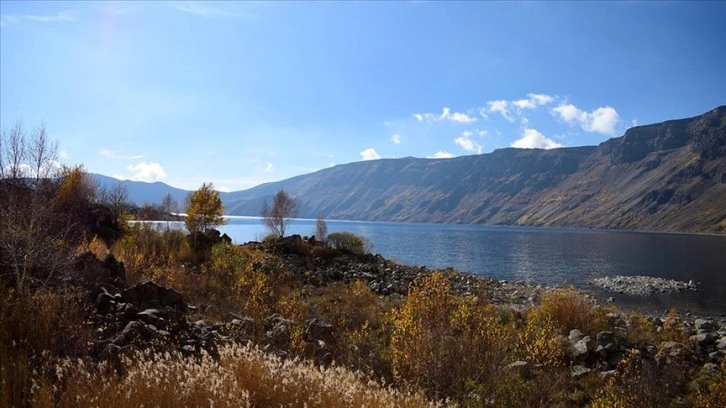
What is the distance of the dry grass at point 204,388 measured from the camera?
4094mm

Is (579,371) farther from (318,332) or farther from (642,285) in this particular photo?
(642,285)

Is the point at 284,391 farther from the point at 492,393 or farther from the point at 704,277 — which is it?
the point at 704,277

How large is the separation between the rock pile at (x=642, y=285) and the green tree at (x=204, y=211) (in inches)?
1215

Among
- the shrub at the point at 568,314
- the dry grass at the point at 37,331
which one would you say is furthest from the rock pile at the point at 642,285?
the dry grass at the point at 37,331

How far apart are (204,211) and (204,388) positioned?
32222mm

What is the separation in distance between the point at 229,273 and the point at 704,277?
42.2 meters

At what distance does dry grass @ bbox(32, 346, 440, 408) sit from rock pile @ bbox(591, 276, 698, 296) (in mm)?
32682

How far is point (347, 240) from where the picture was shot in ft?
120

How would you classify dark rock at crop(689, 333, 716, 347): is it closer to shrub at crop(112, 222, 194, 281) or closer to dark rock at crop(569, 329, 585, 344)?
dark rock at crop(569, 329, 585, 344)

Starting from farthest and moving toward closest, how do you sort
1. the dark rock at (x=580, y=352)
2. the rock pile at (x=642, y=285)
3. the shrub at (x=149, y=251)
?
the rock pile at (x=642, y=285) → the shrub at (x=149, y=251) → the dark rock at (x=580, y=352)

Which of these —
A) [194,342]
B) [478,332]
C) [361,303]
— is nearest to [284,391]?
[194,342]

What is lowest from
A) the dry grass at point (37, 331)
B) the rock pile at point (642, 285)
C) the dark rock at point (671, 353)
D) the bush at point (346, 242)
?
the rock pile at point (642, 285)

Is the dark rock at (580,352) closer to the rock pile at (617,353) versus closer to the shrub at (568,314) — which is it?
the rock pile at (617,353)

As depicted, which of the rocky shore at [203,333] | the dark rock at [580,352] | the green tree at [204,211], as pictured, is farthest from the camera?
the green tree at [204,211]
